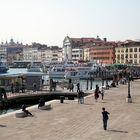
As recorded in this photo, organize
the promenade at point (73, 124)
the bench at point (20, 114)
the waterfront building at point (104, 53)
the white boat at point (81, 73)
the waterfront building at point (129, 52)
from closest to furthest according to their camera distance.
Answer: the promenade at point (73, 124) → the bench at point (20, 114) → the white boat at point (81, 73) → the waterfront building at point (129, 52) → the waterfront building at point (104, 53)

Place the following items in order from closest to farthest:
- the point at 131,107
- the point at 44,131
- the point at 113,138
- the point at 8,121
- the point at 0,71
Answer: the point at 113,138 < the point at 44,131 < the point at 8,121 < the point at 131,107 < the point at 0,71

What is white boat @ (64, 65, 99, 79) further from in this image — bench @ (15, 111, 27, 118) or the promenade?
bench @ (15, 111, 27, 118)

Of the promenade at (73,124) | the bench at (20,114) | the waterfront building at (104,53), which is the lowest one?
the promenade at (73,124)

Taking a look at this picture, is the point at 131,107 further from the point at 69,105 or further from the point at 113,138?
the point at 113,138

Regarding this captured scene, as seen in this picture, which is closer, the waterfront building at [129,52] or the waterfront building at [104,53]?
the waterfront building at [129,52]

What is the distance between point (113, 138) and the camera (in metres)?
22.1

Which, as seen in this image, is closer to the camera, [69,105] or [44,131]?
[44,131]

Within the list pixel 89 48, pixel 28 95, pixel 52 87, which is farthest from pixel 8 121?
pixel 89 48

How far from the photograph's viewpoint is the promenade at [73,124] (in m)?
22.7

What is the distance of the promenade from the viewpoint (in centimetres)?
2273

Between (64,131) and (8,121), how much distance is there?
522 centimetres

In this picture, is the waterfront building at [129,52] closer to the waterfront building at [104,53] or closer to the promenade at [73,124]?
the waterfront building at [104,53]

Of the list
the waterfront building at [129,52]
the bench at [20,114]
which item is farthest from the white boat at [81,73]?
the bench at [20,114]

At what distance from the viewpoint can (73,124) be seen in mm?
26281
